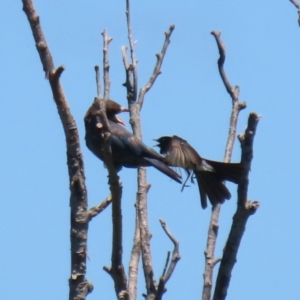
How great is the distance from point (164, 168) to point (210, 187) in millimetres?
397

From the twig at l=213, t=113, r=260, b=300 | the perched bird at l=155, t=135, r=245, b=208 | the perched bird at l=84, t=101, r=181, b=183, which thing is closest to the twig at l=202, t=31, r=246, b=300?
the perched bird at l=155, t=135, r=245, b=208

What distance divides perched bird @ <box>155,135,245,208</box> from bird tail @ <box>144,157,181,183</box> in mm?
134

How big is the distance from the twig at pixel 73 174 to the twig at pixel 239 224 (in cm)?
58

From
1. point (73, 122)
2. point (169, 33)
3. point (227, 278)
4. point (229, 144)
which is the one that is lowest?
point (227, 278)

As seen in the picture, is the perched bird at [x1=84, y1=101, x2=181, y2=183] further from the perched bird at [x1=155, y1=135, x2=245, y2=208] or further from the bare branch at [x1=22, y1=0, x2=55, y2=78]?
the bare branch at [x1=22, y1=0, x2=55, y2=78]

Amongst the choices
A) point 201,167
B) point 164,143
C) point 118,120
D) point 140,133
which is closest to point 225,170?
point 201,167

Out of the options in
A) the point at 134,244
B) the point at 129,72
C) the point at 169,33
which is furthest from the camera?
the point at 169,33

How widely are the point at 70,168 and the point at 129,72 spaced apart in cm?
148

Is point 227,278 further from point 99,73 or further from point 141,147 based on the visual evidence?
point 141,147

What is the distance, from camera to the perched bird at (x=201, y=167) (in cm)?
458

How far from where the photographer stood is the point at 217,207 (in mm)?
4223

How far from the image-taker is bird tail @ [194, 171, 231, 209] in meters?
4.61

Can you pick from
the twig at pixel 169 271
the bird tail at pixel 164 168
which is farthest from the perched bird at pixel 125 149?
the twig at pixel 169 271

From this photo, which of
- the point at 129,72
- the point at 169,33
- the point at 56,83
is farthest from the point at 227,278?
the point at 169,33
